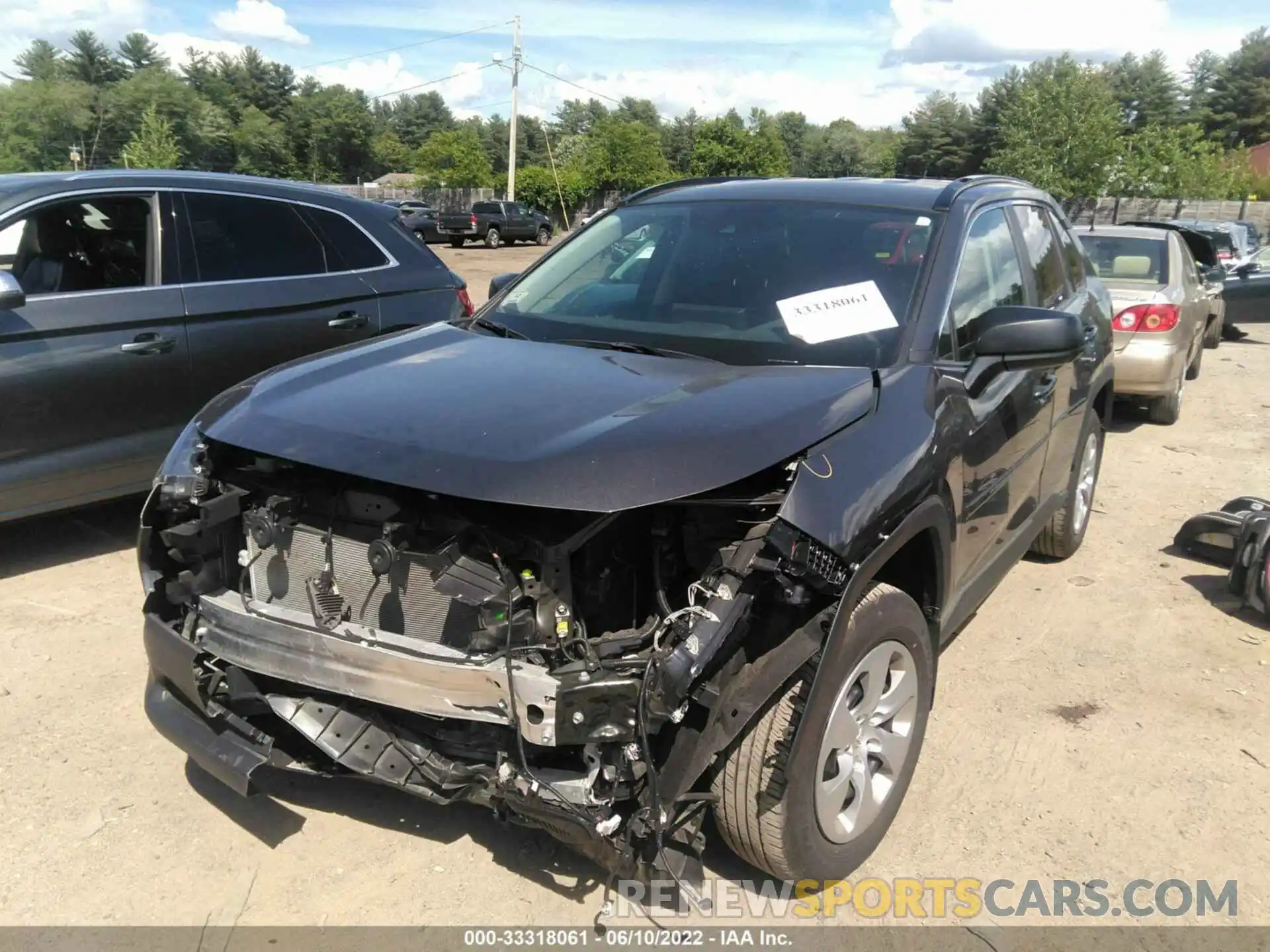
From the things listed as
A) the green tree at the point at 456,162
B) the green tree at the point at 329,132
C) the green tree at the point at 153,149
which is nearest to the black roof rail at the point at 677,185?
the green tree at the point at 153,149

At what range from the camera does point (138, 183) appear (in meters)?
4.91

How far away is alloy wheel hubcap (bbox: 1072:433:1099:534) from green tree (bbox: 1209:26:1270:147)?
88.4 meters

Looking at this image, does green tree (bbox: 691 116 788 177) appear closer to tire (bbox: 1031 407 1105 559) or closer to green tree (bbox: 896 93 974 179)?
green tree (bbox: 896 93 974 179)

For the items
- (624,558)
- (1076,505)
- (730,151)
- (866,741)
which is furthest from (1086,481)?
(730,151)

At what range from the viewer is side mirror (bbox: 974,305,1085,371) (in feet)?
9.98

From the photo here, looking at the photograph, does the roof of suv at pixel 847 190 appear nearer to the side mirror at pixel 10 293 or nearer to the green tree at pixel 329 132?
the side mirror at pixel 10 293

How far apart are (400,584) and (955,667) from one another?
2559mm

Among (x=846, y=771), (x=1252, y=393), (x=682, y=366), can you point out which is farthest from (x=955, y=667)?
(x=1252, y=393)

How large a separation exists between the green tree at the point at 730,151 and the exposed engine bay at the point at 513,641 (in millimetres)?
65702

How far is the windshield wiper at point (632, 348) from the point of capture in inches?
125

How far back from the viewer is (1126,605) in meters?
4.77

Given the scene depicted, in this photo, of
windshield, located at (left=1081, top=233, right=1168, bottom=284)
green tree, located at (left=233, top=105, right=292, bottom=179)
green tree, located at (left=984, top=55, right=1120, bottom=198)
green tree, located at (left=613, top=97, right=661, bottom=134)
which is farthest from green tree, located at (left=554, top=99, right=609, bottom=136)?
windshield, located at (left=1081, top=233, right=1168, bottom=284)

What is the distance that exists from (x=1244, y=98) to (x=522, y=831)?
98728mm

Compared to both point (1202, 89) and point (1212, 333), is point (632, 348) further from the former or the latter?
point (1202, 89)
